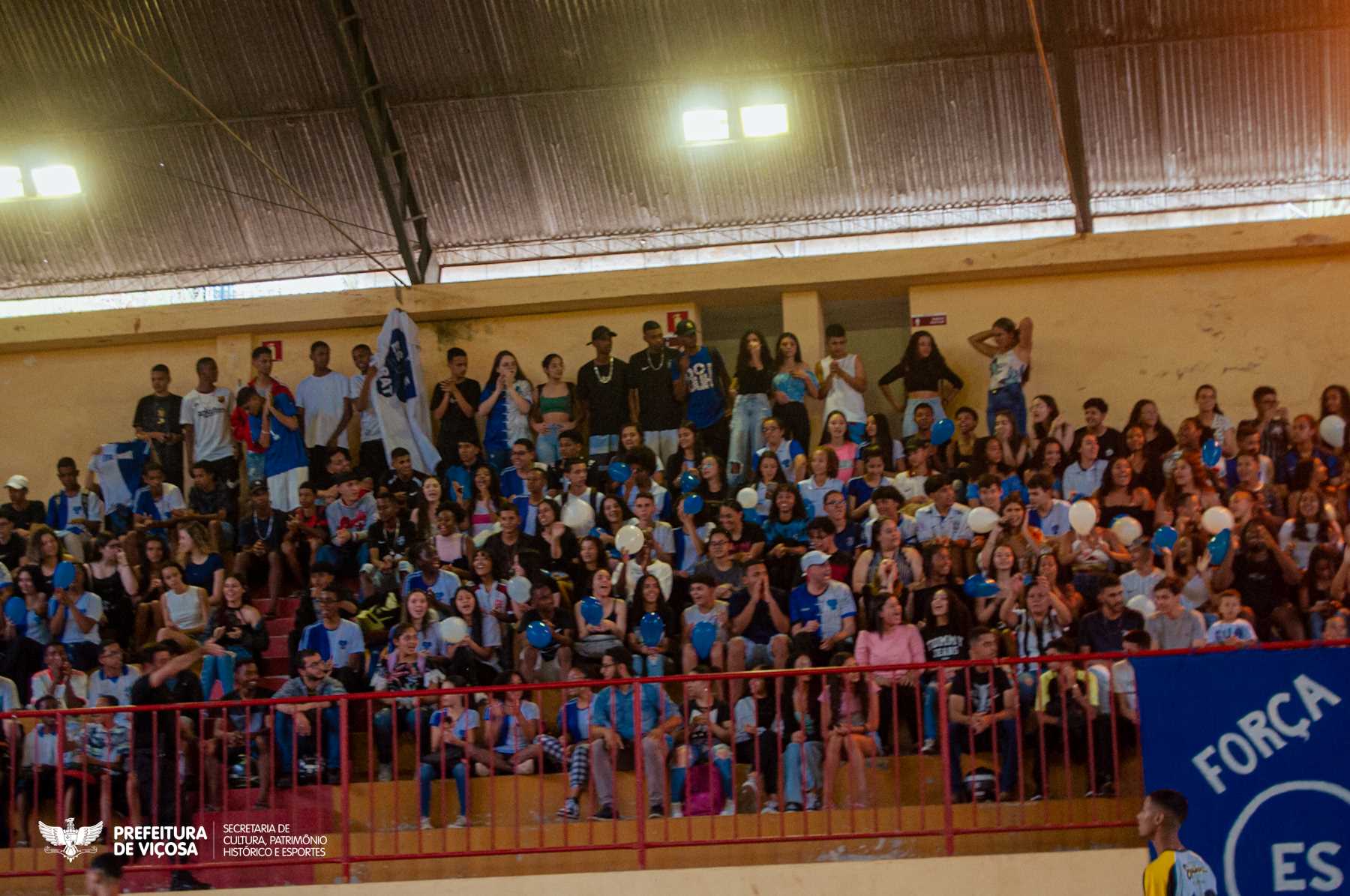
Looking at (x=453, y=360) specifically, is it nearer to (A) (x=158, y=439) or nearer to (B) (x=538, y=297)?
(B) (x=538, y=297)

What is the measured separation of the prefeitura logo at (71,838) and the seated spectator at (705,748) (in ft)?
11.2

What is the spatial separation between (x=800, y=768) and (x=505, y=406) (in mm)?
6344

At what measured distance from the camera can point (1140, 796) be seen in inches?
390

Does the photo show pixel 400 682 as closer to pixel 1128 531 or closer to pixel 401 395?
pixel 401 395

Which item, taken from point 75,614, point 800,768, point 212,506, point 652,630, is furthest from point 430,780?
point 212,506

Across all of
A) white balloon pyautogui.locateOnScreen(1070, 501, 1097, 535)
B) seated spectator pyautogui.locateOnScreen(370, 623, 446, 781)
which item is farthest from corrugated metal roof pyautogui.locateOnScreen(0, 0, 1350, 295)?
seated spectator pyautogui.locateOnScreen(370, 623, 446, 781)

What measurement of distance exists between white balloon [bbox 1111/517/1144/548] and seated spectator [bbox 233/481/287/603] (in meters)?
6.69

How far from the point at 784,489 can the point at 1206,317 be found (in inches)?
201

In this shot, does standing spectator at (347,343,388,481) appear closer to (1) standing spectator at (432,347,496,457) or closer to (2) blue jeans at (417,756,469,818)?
(1) standing spectator at (432,347,496,457)

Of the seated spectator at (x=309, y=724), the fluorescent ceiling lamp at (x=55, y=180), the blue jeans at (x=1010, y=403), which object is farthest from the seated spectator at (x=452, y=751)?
the fluorescent ceiling lamp at (x=55, y=180)

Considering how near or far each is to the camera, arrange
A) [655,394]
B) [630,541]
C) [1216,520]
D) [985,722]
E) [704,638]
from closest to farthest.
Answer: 1. [985,722]
2. [704,638]
3. [1216,520]
4. [630,541]
5. [655,394]

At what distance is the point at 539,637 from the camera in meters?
11.8

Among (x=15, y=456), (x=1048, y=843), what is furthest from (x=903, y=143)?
(x=15, y=456)

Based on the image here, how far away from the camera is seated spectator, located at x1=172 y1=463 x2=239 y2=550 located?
14898 millimetres
